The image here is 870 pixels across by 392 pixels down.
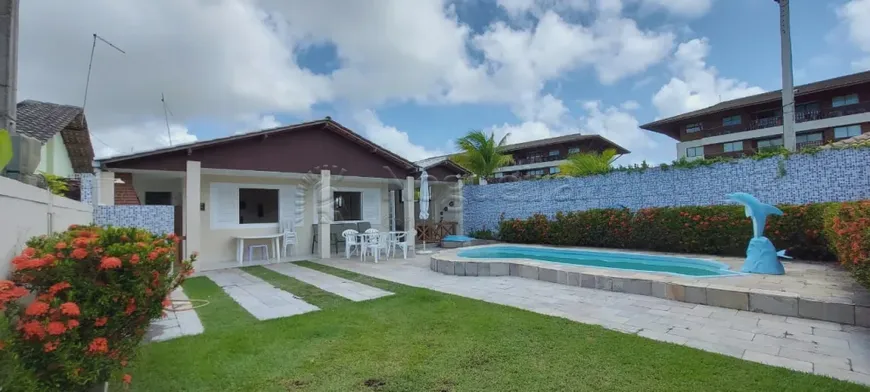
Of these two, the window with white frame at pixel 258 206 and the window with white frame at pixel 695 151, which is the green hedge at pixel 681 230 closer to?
the window with white frame at pixel 258 206

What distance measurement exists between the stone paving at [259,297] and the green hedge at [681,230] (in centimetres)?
995

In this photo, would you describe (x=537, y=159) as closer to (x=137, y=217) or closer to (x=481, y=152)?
(x=481, y=152)

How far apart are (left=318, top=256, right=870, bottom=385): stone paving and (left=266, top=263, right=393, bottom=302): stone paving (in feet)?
3.68

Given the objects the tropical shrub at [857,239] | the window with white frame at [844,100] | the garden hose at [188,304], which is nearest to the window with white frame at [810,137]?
the window with white frame at [844,100]

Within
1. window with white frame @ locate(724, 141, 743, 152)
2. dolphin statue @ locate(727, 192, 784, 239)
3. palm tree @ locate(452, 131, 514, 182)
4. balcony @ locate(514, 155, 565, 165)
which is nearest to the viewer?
dolphin statue @ locate(727, 192, 784, 239)

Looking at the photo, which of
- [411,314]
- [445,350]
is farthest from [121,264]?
[411,314]

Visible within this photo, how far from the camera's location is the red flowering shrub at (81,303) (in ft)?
8.00

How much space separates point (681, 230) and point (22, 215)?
12.9 meters

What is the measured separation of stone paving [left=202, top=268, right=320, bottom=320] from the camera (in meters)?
6.15

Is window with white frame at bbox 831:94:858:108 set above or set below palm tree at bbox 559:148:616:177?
above

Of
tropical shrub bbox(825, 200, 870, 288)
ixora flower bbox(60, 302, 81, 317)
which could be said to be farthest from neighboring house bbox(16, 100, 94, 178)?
tropical shrub bbox(825, 200, 870, 288)

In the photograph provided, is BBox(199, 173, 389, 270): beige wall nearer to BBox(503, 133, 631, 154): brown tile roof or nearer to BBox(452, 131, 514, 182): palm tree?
BBox(452, 131, 514, 182): palm tree

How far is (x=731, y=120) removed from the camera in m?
37.4

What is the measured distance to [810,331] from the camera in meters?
4.63
